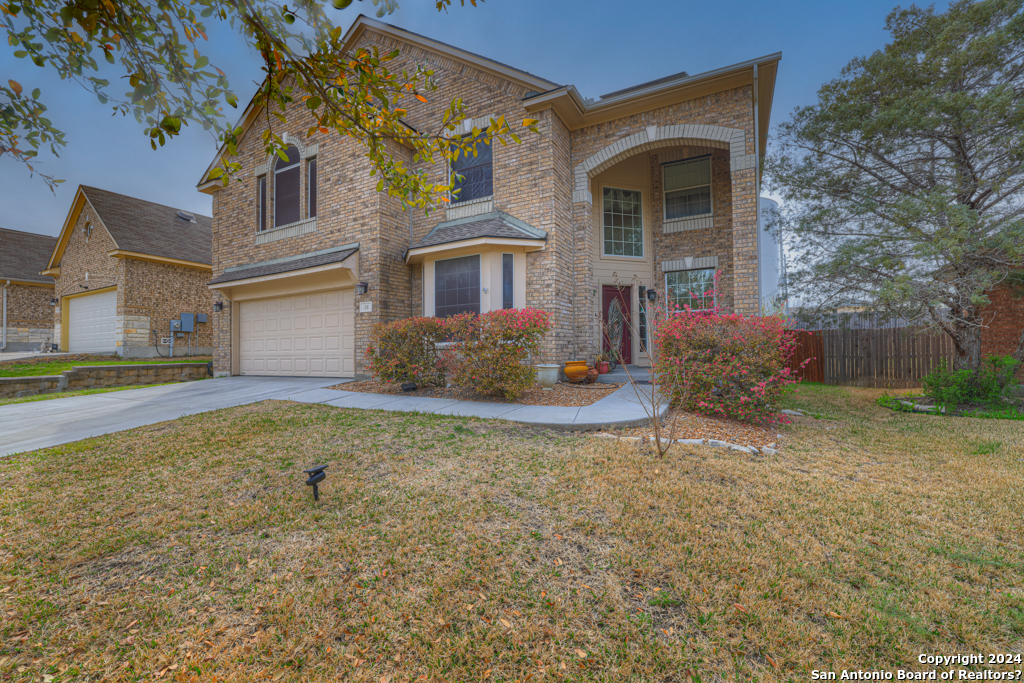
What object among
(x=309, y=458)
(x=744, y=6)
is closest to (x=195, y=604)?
(x=309, y=458)

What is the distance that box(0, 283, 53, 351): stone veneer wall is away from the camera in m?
17.8

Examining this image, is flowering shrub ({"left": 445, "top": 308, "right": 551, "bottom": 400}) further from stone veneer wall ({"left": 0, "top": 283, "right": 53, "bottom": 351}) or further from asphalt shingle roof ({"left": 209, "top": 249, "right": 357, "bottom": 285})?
stone veneer wall ({"left": 0, "top": 283, "right": 53, "bottom": 351})

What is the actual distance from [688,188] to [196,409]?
39.6ft

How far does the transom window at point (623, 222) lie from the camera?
10.8 metres

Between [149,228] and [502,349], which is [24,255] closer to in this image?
Answer: [149,228]

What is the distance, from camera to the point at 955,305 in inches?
275

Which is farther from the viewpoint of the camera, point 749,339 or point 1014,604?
point 749,339

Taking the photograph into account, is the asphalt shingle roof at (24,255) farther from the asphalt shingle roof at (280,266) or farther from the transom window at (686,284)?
the transom window at (686,284)

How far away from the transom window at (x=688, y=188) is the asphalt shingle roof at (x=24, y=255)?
27.5 meters

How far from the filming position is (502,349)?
6.41m

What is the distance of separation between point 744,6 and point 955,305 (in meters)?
10.2

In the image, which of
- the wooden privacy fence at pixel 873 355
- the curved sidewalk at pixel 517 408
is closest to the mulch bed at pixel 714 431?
the curved sidewalk at pixel 517 408

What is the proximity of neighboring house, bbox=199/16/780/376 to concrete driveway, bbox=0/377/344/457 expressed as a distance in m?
2.11

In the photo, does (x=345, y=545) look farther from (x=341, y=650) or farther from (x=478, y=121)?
(x=478, y=121)
